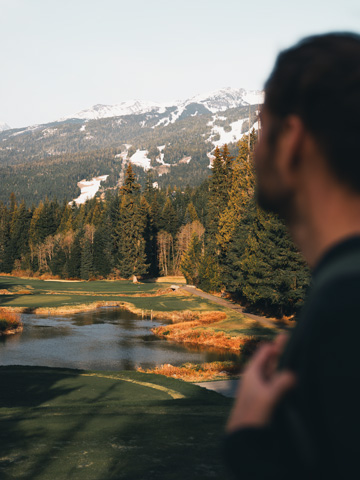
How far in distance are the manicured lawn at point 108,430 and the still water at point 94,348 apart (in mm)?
8370

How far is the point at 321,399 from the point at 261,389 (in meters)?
0.17

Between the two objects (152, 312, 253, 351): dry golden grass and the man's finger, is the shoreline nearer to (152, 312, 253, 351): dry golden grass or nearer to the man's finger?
(152, 312, 253, 351): dry golden grass

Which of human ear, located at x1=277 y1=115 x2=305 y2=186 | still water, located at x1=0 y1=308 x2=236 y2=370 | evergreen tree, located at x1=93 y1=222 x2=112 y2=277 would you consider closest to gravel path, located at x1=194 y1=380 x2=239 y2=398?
still water, located at x1=0 y1=308 x2=236 y2=370

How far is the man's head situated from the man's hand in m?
0.35

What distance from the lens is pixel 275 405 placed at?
110 centimetres

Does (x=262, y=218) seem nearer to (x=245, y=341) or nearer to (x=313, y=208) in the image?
(x=245, y=341)

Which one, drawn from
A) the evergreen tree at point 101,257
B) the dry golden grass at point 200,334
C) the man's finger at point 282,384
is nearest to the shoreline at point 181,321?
the dry golden grass at point 200,334

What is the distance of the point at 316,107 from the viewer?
1.17m

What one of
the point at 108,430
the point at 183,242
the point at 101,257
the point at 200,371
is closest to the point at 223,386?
the point at 200,371

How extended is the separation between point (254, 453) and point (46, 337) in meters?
37.5

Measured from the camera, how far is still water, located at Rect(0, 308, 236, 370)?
98.6 feet

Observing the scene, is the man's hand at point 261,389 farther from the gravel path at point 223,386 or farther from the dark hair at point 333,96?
the gravel path at point 223,386

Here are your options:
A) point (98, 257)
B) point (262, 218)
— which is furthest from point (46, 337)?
point (98, 257)

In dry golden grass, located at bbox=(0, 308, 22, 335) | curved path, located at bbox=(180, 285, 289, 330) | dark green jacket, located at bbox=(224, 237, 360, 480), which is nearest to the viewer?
dark green jacket, located at bbox=(224, 237, 360, 480)
